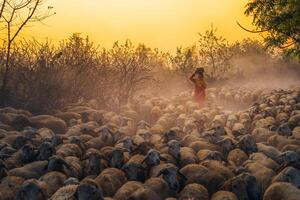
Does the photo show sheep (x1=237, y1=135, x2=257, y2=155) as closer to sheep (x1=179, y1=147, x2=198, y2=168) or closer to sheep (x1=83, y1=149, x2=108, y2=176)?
sheep (x1=179, y1=147, x2=198, y2=168)

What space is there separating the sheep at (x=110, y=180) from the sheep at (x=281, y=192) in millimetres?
2630

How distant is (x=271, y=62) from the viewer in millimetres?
45469

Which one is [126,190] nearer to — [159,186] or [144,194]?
[144,194]

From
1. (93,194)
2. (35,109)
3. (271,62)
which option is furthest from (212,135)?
(271,62)

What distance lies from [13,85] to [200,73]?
7657 millimetres

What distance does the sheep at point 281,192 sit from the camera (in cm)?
732

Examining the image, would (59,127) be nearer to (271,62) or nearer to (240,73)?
(240,73)

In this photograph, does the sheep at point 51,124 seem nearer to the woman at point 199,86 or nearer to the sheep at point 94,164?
the sheep at point 94,164

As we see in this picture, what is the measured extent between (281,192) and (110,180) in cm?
300

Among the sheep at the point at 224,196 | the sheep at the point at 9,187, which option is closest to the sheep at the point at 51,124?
the sheep at the point at 9,187

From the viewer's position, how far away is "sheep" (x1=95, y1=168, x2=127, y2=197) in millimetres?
8091

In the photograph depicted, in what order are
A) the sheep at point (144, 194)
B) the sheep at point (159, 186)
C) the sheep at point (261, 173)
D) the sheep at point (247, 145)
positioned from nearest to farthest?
the sheep at point (144, 194), the sheep at point (159, 186), the sheep at point (261, 173), the sheep at point (247, 145)

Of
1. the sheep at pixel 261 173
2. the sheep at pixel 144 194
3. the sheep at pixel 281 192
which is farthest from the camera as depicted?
the sheep at pixel 261 173

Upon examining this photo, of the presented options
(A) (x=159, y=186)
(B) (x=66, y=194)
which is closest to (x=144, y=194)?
(A) (x=159, y=186)
